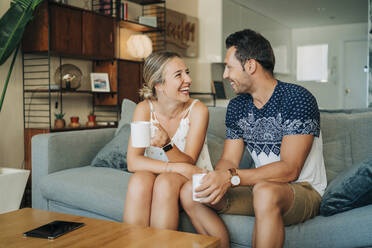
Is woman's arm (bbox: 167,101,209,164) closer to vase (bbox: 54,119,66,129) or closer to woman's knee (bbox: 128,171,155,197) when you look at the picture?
woman's knee (bbox: 128,171,155,197)

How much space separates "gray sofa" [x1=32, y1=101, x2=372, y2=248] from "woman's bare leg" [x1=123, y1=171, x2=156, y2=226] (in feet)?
0.63

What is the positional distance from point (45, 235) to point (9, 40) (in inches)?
80.8

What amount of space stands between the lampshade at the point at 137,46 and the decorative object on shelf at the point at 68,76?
0.78 metres

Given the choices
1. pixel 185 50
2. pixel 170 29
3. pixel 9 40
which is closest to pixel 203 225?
pixel 9 40

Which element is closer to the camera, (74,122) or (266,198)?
(266,198)

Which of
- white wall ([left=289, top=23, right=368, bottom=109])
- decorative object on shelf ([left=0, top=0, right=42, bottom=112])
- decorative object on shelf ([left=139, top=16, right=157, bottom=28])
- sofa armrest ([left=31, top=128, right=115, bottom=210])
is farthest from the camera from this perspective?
white wall ([left=289, top=23, right=368, bottom=109])

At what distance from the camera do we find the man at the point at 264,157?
1.38 m

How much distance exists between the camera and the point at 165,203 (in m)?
1.51

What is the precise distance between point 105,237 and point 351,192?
3.02 ft

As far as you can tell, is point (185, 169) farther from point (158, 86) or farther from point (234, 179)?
point (158, 86)

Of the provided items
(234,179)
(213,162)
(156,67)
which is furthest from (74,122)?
(234,179)

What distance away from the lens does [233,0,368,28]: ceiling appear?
6598 millimetres

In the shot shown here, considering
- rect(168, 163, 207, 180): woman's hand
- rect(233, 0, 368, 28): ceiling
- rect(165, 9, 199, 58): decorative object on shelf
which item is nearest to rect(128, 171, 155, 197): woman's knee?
rect(168, 163, 207, 180): woman's hand

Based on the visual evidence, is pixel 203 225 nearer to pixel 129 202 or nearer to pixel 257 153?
pixel 129 202
